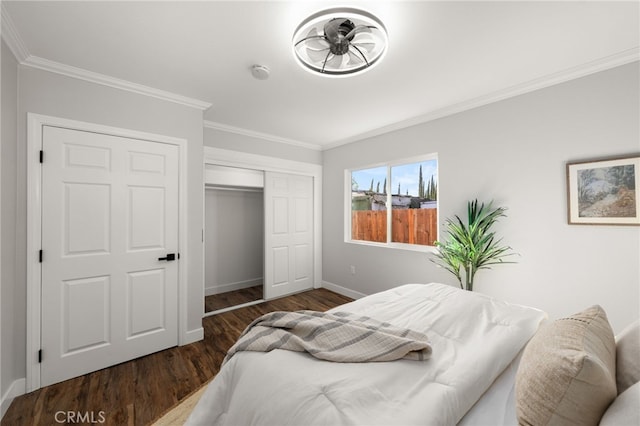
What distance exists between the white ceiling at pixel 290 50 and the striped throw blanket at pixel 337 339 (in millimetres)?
1791

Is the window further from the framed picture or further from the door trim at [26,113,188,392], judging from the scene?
the door trim at [26,113,188,392]

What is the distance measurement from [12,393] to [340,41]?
3.34 m

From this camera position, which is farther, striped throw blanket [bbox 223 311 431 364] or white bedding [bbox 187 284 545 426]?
striped throw blanket [bbox 223 311 431 364]

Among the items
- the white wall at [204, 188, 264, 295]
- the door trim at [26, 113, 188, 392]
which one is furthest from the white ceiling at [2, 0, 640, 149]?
the white wall at [204, 188, 264, 295]

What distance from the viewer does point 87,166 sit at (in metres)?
2.16

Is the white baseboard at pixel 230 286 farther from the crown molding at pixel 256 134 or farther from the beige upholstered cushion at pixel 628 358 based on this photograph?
the beige upholstered cushion at pixel 628 358

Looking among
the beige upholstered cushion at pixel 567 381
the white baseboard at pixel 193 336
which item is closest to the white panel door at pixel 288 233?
the white baseboard at pixel 193 336

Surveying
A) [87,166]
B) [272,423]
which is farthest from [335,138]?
[272,423]

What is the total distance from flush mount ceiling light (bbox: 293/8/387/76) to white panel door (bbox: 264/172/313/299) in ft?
7.65

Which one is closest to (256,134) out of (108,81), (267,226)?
(267,226)

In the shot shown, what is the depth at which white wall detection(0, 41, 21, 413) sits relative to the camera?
1.68 metres

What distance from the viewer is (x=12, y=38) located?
169 cm

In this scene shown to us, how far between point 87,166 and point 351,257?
131 inches

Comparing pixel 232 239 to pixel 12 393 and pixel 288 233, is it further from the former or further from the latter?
pixel 12 393
